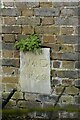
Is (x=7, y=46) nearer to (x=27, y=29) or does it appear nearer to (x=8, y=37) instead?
(x=8, y=37)

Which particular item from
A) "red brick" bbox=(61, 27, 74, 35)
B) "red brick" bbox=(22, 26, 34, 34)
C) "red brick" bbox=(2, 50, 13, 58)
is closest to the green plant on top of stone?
"red brick" bbox=(22, 26, 34, 34)

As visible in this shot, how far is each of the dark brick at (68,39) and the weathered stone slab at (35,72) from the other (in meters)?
0.17

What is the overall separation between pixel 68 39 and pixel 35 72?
1.67 feet

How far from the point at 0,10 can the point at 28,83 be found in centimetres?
85

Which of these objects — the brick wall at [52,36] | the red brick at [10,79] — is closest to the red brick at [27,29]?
the brick wall at [52,36]

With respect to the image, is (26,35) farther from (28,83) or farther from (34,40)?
(28,83)

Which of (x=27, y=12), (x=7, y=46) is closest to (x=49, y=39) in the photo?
(x=27, y=12)

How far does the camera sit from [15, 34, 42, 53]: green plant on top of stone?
3061 millimetres

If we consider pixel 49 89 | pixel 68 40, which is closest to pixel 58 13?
pixel 68 40

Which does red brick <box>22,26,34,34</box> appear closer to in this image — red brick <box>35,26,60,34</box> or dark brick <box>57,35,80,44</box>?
red brick <box>35,26,60,34</box>

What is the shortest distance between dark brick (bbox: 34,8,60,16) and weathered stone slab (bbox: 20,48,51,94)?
1.22 ft

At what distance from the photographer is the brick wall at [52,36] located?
3.00m

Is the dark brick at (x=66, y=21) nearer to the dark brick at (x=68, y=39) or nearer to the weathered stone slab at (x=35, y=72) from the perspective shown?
the dark brick at (x=68, y=39)

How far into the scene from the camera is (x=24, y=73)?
10.5 ft
